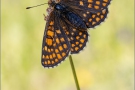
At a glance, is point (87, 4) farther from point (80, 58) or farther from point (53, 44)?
point (80, 58)

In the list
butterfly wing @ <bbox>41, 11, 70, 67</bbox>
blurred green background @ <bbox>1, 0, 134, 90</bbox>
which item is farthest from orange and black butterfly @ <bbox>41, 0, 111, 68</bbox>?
blurred green background @ <bbox>1, 0, 134, 90</bbox>

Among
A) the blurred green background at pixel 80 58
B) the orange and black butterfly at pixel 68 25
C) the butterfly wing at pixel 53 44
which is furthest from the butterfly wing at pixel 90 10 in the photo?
the blurred green background at pixel 80 58

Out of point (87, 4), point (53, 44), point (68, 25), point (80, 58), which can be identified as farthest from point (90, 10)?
point (80, 58)

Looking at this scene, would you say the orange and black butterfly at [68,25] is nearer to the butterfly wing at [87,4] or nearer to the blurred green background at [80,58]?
the butterfly wing at [87,4]

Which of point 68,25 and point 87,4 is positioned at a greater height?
point 87,4
